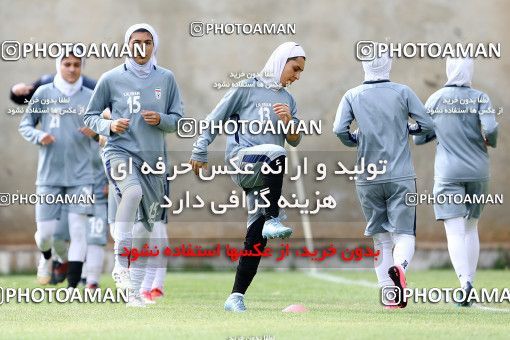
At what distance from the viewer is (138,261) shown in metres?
9.96

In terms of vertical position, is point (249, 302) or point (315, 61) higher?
point (315, 61)

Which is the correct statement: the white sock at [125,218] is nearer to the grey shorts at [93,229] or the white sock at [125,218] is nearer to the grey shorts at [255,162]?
the grey shorts at [255,162]

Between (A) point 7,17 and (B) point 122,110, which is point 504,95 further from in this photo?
(B) point 122,110

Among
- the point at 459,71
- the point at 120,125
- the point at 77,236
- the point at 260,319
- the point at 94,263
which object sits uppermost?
the point at 459,71

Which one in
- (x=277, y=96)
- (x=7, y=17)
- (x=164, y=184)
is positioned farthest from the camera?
(x=7, y=17)

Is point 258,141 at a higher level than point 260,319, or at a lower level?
higher

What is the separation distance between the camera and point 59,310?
957 cm

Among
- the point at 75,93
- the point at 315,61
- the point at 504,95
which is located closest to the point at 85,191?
the point at 75,93

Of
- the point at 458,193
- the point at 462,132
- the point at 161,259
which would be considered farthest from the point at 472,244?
the point at 161,259

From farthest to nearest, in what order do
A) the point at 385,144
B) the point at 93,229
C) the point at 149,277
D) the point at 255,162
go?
the point at 93,229, the point at 149,277, the point at 385,144, the point at 255,162

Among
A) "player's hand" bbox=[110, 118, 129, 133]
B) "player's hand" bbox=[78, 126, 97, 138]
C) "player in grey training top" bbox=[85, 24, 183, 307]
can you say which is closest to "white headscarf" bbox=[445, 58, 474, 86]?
"player in grey training top" bbox=[85, 24, 183, 307]

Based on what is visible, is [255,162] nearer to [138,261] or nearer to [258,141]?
[258,141]

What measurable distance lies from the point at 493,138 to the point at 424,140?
0.68 m

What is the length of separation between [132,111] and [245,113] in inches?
37.2
